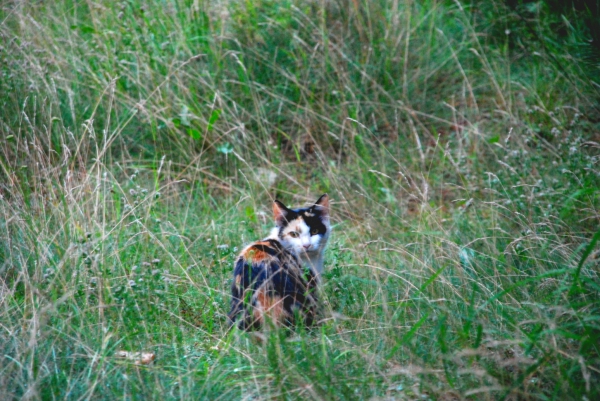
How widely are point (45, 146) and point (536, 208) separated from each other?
11.0ft

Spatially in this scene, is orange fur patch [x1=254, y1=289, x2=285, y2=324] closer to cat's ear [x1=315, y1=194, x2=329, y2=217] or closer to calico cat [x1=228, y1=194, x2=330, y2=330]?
calico cat [x1=228, y1=194, x2=330, y2=330]

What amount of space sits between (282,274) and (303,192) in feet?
6.50

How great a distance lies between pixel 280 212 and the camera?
3850 millimetres

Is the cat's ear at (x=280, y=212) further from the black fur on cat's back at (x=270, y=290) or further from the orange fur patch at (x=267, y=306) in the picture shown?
the orange fur patch at (x=267, y=306)

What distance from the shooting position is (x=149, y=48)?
5.52 meters

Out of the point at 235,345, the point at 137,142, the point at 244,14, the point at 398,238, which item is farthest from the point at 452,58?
the point at 235,345

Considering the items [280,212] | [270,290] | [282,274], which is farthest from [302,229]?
[270,290]

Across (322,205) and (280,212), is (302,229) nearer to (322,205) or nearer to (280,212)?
(280,212)

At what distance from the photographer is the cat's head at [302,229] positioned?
12.3ft

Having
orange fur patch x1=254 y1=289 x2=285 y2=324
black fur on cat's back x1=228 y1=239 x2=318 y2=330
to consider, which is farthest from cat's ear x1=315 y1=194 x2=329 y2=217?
orange fur patch x1=254 y1=289 x2=285 y2=324

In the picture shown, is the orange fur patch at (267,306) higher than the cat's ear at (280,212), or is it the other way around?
the cat's ear at (280,212)

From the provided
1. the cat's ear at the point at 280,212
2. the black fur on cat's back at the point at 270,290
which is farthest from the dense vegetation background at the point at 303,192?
the cat's ear at the point at 280,212

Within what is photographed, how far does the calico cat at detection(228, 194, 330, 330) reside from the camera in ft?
10.3

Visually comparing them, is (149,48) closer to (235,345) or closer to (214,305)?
(214,305)
